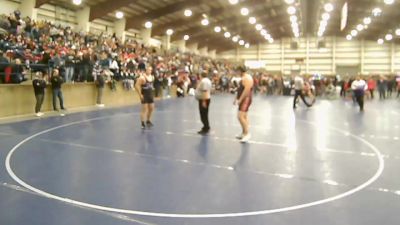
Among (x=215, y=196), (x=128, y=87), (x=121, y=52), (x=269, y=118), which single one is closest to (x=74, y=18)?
(x=121, y=52)

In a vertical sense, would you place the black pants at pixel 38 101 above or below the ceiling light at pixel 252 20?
below

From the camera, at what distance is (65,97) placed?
14719 millimetres

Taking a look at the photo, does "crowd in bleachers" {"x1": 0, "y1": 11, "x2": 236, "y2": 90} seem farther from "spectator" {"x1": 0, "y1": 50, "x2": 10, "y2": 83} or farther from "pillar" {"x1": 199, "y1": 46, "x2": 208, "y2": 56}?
"pillar" {"x1": 199, "y1": 46, "x2": 208, "y2": 56}

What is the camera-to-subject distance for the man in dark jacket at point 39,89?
40.6 feet

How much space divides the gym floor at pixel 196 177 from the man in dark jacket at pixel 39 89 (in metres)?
2.82

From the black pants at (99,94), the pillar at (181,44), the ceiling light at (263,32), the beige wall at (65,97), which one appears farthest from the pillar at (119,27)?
the ceiling light at (263,32)

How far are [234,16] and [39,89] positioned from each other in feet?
81.4

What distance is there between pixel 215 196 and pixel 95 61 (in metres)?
13.4

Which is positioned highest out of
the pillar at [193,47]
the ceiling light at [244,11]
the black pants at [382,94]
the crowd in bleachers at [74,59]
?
the ceiling light at [244,11]

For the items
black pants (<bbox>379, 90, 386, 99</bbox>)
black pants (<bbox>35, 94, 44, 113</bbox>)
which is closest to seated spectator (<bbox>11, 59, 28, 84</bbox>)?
black pants (<bbox>35, 94, 44, 113</bbox>)

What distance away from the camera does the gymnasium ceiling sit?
24500 mm

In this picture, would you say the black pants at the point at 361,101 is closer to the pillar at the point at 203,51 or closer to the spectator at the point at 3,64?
the spectator at the point at 3,64

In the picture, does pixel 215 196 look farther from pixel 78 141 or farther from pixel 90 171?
pixel 78 141

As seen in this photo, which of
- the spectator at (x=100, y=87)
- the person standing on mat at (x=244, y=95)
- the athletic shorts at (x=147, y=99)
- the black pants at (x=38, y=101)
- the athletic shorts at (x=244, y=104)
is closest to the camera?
Result: the person standing on mat at (x=244, y=95)
